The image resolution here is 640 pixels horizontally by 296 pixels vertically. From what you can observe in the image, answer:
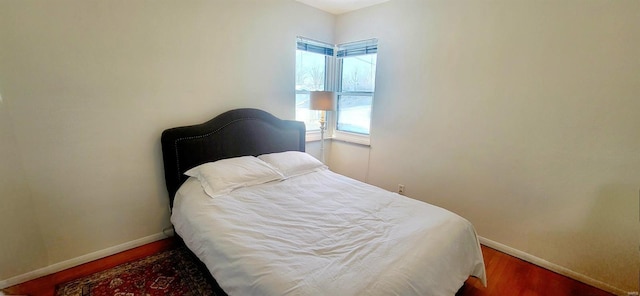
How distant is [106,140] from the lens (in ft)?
6.32

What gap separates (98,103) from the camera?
1853 mm

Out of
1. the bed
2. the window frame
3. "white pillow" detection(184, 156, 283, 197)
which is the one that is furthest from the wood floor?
the window frame

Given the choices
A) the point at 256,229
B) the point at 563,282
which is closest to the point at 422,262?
the point at 256,229

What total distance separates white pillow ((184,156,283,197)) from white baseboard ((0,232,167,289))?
0.72 metres

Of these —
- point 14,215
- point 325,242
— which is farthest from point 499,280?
point 14,215

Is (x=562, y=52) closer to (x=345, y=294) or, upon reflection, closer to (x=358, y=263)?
(x=358, y=263)

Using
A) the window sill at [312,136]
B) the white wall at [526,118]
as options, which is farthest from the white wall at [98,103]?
the white wall at [526,118]

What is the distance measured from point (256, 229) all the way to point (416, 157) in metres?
1.95

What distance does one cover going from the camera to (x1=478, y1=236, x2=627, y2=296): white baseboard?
183 centimetres

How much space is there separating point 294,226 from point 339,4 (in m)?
2.61

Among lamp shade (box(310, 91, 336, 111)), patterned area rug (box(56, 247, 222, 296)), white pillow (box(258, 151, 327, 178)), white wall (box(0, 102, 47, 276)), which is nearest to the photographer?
white wall (box(0, 102, 47, 276))

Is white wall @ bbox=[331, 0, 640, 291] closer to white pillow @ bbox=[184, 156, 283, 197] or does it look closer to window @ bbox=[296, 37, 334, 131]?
window @ bbox=[296, 37, 334, 131]

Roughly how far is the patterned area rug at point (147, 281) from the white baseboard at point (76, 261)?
0.22 m

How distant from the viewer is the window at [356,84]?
10.2ft
